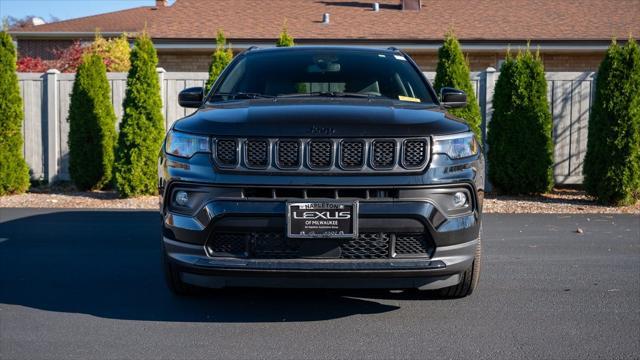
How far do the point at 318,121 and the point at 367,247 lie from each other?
83cm

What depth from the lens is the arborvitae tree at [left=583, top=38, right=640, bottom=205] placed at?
1172cm

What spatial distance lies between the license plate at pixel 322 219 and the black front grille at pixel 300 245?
0.08m

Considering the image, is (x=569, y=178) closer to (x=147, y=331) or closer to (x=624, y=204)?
(x=624, y=204)

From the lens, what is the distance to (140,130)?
12.6 meters

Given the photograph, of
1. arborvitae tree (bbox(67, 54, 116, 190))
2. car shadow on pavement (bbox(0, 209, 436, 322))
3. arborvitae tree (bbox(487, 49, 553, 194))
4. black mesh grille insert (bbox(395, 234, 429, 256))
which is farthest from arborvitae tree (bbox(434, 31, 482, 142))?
black mesh grille insert (bbox(395, 234, 429, 256))

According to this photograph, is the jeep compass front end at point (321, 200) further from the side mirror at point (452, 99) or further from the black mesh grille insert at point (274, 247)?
the side mirror at point (452, 99)

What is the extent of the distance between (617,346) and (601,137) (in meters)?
7.84

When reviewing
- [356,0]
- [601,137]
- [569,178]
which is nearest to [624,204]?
[601,137]

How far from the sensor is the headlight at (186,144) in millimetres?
4902

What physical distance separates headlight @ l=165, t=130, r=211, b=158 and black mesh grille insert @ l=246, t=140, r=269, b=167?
0.26 m

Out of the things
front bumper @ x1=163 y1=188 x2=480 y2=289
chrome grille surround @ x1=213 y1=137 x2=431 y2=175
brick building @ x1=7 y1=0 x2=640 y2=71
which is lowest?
front bumper @ x1=163 y1=188 x2=480 y2=289

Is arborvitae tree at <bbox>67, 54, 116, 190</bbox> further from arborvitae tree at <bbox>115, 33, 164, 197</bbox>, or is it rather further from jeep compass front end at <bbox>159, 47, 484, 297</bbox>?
jeep compass front end at <bbox>159, 47, 484, 297</bbox>

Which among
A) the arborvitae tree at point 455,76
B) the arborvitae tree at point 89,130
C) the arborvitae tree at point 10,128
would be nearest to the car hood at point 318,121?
the arborvitae tree at point 455,76

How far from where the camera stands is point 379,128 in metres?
4.87
